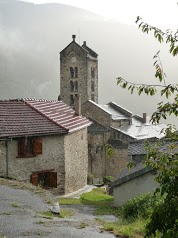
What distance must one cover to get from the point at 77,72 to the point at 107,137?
1423cm


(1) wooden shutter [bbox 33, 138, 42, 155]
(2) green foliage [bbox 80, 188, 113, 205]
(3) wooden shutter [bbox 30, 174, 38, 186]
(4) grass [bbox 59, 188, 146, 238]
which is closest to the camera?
(4) grass [bbox 59, 188, 146, 238]

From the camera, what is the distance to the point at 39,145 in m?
23.2

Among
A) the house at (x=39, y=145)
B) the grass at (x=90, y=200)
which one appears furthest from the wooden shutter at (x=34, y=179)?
the grass at (x=90, y=200)

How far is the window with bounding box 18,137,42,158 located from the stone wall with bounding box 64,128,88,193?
74.8 inches

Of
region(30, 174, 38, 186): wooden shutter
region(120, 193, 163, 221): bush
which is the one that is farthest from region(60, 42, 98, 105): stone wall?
region(120, 193, 163, 221): bush

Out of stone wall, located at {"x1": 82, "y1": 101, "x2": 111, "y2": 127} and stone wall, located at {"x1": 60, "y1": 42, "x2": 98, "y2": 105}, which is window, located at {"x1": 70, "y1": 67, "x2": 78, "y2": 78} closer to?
stone wall, located at {"x1": 60, "y1": 42, "x2": 98, "y2": 105}

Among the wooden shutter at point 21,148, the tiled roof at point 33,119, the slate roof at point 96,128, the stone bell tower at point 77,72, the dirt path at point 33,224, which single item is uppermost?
the stone bell tower at point 77,72

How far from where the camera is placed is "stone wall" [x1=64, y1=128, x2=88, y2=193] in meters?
25.0

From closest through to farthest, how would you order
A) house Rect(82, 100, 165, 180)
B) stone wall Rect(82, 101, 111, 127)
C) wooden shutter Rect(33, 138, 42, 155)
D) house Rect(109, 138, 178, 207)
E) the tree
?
the tree → house Rect(109, 138, 178, 207) → wooden shutter Rect(33, 138, 42, 155) → house Rect(82, 100, 165, 180) → stone wall Rect(82, 101, 111, 127)

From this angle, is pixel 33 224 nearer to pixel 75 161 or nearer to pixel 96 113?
pixel 75 161

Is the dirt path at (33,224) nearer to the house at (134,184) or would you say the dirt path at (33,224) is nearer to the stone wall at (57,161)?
the house at (134,184)

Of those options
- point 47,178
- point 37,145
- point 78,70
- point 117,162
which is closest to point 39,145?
point 37,145

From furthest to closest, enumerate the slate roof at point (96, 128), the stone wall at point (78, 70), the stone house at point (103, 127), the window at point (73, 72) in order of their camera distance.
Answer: the window at point (73, 72)
the stone wall at point (78, 70)
the slate roof at point (96, 128)
the stone house at point (103, 127)

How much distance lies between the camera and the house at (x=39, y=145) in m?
22.7
